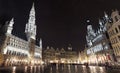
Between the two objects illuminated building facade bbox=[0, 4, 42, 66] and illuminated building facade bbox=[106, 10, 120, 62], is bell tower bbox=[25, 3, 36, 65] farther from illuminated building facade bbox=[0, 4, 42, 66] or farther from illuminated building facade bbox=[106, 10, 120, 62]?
illuminated building facade bbox=[106, 10, 120, 62]

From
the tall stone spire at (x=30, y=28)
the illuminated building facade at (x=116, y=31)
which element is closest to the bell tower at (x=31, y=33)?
the tall stone spire at (x=30, y=28)

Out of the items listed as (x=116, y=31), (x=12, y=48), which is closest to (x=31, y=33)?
(x=12, y=48)

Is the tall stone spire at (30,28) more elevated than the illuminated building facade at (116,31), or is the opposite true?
the tall stone spire at (30,28)

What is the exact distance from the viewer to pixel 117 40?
49625mm

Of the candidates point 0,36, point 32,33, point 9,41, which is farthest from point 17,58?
point 32,33

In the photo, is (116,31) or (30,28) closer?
(116,31)

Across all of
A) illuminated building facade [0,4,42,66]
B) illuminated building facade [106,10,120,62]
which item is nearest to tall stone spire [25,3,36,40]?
illuminated building facade [0,4,42,66]

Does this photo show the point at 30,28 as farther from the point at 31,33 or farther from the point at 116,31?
the point at 116,31

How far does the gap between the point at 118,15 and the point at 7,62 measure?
7039 cm

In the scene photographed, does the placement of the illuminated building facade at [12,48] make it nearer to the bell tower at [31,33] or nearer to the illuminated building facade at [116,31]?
the bell tower at [31,33]

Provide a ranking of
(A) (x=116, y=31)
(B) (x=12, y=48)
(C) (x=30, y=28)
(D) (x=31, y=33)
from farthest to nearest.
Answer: (C) (x=30, y=28) < (D) (x=31, y=33) < (B) (x=12, y=48) < (A) (x=116, y=31)

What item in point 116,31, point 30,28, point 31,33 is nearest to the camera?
point 116,31

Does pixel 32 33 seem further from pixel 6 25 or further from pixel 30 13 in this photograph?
pixel 6 25

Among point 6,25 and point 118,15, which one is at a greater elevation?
point 6,25
